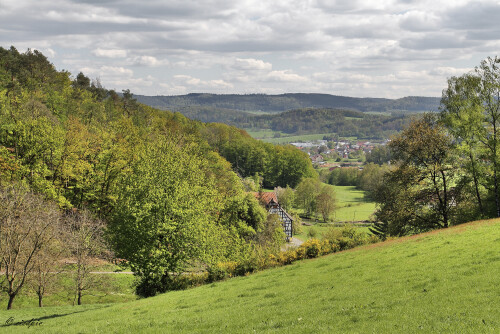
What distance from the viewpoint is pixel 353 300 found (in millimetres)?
16625

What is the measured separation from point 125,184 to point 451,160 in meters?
31.7

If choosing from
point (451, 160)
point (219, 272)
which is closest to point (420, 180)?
point (451, 160)

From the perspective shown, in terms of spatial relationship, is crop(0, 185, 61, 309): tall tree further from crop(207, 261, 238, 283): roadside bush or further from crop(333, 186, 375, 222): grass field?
crop(333, 186, 375, 222): grass field

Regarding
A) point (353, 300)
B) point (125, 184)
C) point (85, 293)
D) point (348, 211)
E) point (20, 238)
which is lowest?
point (348, 211)

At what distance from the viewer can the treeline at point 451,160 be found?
1501 inches

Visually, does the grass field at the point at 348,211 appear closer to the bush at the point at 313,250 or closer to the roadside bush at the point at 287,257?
the bush at the point at 313,250

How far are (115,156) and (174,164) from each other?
62.7 ft

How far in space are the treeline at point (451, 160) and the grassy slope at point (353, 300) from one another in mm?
10916

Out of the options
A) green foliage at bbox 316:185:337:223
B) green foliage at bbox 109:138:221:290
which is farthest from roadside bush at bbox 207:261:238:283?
green foliage at bbox 316:185:337:223

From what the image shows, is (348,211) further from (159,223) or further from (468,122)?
(159,223)

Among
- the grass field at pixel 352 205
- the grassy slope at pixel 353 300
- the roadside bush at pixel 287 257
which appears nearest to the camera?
the grassy slope at pixel 353 300

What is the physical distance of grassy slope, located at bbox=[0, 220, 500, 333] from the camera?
13281 mm

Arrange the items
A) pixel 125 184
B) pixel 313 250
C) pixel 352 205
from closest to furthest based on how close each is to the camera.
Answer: pixel 313 250 → pixel 125 184 → pixel 352 205

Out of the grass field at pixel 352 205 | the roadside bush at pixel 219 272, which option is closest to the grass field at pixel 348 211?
the grass field at pixel 352 205
